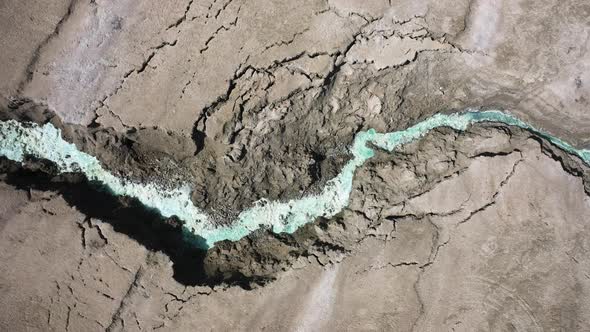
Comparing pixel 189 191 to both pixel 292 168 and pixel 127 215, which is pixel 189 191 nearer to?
pixel 127 215

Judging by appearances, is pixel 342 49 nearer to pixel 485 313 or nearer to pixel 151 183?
pixel 151 183

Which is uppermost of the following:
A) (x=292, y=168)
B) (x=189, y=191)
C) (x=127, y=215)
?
(x=292, y=168)

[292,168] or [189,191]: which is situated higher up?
[292,168]

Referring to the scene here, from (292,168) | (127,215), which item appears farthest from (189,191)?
(292,168)

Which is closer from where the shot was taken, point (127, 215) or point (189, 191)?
point (127, 215)

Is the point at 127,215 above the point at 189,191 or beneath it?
beneath

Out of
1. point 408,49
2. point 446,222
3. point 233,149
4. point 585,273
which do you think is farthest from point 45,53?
point 585,273
